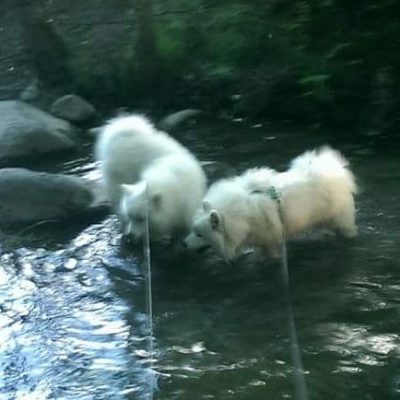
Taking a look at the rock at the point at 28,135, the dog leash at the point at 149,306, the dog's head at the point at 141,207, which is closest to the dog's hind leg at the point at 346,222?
the dog's head at the point at 141,207

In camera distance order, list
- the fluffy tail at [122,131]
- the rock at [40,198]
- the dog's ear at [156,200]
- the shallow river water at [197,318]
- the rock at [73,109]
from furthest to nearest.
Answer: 1. the rock at [73,109]
2. the rock at [40,198]
3. the fluffy tail at [122,131]
4. the dog's ear at [156,200]
5. the shallow river water at [197,318]

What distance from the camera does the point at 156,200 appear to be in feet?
24.5

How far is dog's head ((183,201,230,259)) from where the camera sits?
23.1 feet

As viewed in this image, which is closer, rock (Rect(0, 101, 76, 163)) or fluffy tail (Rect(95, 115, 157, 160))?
fluffy tail (Rect(95, 115, 157, 160))

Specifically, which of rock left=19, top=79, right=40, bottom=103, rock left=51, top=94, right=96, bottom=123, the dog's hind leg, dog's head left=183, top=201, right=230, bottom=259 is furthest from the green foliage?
dog's head left=183, top=201, right=230, bottom=259

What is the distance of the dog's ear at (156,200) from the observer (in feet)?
24.3

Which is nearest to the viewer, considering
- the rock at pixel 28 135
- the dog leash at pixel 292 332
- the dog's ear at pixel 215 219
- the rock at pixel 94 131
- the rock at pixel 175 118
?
the dog leash at pixel 292 332

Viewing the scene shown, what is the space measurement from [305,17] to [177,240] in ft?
15.5

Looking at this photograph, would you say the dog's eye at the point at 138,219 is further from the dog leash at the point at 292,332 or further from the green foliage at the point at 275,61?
the green foliage at the point at 275,61

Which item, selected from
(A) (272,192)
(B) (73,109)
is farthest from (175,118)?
(A) (272,192)

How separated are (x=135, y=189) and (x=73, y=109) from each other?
21.0ft

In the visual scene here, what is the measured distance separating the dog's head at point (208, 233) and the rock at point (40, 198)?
6.66 ft

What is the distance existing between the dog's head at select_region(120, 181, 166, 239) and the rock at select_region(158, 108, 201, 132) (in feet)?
16.5

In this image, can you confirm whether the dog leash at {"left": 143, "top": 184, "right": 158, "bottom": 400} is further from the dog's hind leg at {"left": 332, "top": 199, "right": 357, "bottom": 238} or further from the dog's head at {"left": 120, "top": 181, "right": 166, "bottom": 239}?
the dog's hind leg at {"left": 332, "top": 199, "right": 357, "bottom": 238}
